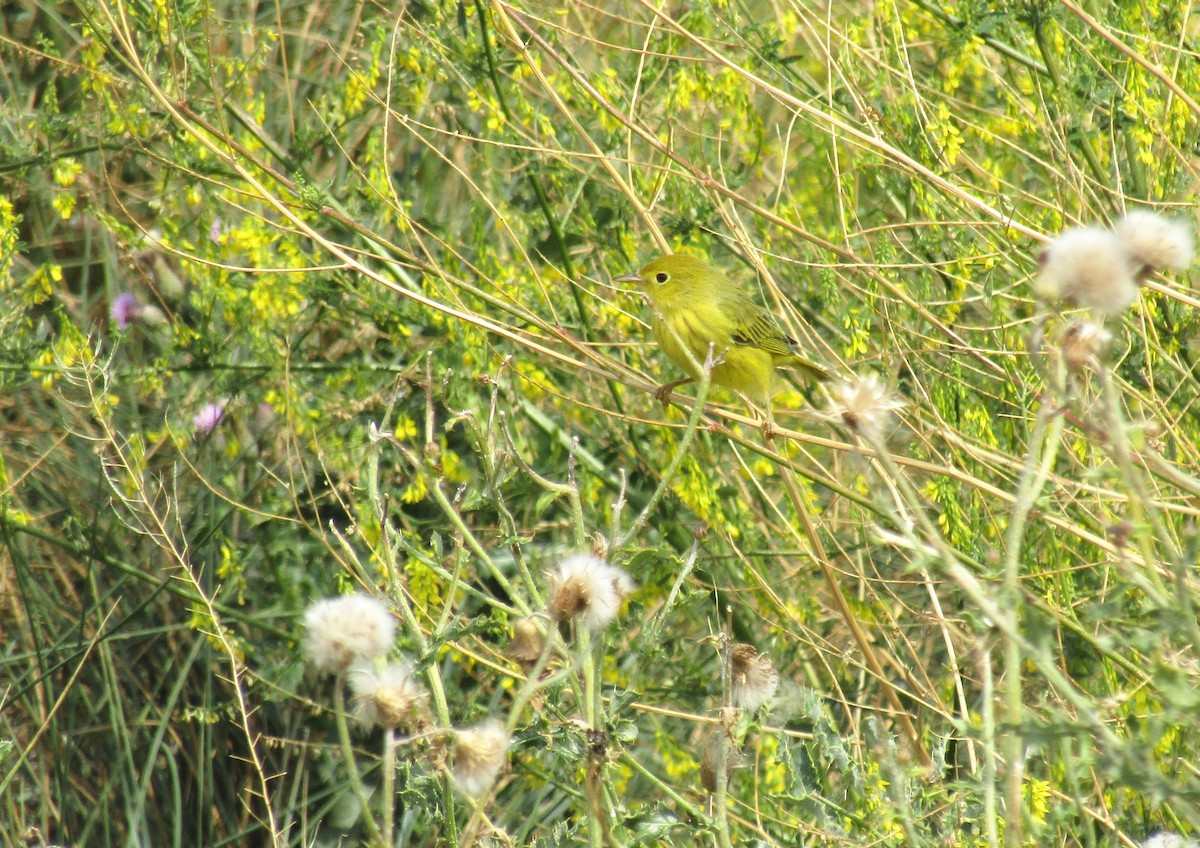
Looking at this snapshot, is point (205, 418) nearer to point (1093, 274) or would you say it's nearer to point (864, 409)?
point (864, 409)

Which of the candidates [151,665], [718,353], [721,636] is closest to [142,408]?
[151,665]

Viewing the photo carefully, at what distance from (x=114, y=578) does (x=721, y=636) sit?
11.6 ft

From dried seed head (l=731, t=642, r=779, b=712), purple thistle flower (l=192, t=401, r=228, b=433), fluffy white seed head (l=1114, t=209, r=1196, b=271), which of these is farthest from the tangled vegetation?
fluffy white seed head (l=1114, t=209, r=1196, b=271)

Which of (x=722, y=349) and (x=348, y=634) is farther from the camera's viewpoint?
(x=722, y=349)

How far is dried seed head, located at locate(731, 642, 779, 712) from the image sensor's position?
2004 mm

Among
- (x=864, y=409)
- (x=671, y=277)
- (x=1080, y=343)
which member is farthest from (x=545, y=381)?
(x=1080, y=343)

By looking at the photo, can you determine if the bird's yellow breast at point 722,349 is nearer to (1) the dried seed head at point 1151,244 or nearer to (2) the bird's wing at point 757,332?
(2) the bird's wing at point 757,332

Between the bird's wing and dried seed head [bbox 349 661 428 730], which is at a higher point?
dried seed head [bbox 349 661 428 730]

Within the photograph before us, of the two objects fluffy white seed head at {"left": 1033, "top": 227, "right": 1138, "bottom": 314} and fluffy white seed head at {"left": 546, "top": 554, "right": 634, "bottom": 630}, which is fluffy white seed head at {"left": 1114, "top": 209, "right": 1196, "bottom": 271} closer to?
fluffy white seed head at {"left": 1033, "top": 227, "right": 1138, "bottom": 314}

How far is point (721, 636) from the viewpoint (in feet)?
6.34

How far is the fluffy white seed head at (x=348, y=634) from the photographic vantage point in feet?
5.17

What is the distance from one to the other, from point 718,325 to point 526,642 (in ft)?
9.92

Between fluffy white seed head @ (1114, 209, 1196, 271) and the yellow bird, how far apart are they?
103 inches

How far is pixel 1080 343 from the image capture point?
1.50m
